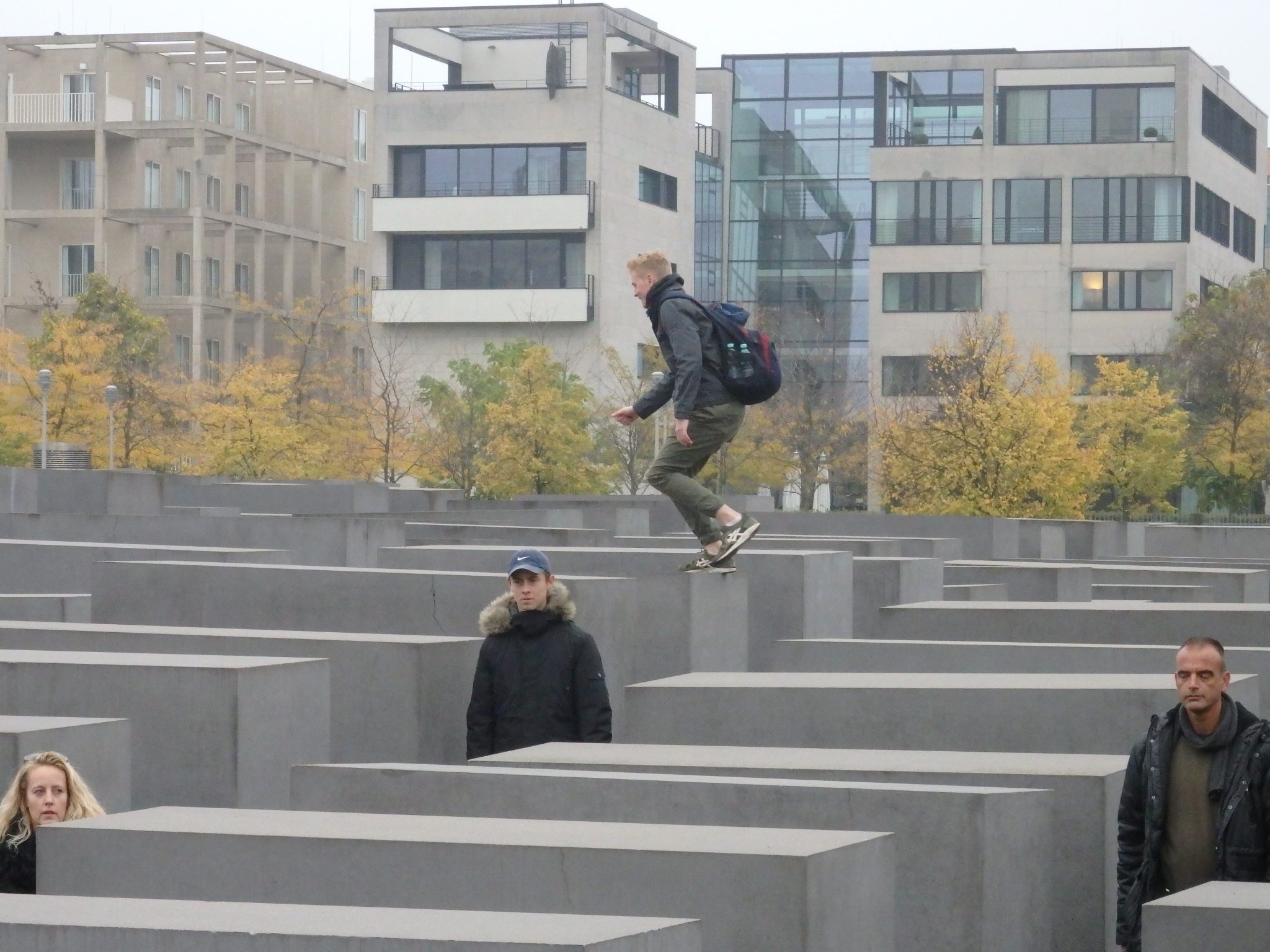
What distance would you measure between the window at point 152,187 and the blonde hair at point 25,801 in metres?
71.6

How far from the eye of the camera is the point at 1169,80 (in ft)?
225

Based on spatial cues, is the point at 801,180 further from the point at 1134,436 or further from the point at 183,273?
the point at 1134,436

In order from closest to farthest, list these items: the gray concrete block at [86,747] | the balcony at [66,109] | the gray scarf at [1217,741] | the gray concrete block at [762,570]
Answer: the gray scarf at [1217,741], the gray concrete block at [86,747], the gray concrete block at [762,570], the balcony at [66,109]

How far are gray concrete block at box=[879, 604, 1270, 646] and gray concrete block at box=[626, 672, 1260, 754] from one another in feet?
9.06

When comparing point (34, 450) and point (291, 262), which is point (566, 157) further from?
point (34, 450)

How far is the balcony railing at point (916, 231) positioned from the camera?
7038cm

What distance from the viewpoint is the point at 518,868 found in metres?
5.34

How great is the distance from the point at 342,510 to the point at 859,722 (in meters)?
18.9

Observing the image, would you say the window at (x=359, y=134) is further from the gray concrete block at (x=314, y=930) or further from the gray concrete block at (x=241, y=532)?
the gray concrete block at (x=314, y=930)

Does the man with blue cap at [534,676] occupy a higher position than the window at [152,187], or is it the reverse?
the window at [152,187]

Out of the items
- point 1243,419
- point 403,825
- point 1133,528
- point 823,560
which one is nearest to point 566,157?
point 1243,419

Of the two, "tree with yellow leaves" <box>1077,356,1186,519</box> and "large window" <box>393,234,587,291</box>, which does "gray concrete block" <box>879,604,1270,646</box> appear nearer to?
"tree with yellow leaves" <box>1077,356,1186,519</box>

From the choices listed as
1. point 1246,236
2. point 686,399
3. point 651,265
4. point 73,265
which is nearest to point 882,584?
point 686,399

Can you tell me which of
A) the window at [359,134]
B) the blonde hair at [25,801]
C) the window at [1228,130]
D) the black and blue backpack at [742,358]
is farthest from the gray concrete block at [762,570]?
the window at [359,134]
